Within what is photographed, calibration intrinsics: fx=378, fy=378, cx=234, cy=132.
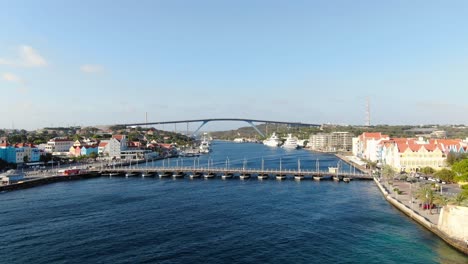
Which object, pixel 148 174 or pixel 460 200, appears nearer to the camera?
pixel 460 200

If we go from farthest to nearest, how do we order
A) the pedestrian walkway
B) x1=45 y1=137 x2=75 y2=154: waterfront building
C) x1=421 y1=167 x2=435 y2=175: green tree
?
1. x1=45 y1=137 x2=75 y2=154: waterfront building
2. x1=421 y1=167 x2=435 y2=175: green tree
3. the pedestrian walkway

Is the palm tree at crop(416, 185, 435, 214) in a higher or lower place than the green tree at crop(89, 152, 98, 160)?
lower

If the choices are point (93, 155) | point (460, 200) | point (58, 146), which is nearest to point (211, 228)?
point (460, 200)

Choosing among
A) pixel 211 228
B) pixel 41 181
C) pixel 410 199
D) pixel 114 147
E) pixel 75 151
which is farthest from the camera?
pixel 114 147

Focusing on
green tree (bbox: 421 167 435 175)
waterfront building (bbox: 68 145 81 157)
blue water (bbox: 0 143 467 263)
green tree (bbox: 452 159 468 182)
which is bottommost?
blue water (bbox: 0 143 467 263)

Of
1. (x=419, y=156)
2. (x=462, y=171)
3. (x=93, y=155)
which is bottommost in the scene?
(x=462, y=171)

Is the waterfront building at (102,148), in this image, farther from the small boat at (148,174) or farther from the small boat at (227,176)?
the small boat at (227,176)

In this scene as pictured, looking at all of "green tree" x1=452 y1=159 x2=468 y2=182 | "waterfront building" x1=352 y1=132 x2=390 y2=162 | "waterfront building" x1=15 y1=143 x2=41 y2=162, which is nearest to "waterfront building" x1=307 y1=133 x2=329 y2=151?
"waterfront building" x1=352 y1=132 x2=390 y2=162

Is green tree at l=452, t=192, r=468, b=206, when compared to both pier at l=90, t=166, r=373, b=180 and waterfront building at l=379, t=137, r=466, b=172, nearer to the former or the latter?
pier at l=90, t=166, r=373, b=180

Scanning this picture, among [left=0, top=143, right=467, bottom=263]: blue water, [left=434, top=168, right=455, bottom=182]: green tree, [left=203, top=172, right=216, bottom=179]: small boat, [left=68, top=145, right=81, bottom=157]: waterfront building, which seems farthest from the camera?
[left=68, top=145, right=81, bottom=157]: waterfront building

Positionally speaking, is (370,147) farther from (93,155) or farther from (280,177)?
(93,155)
